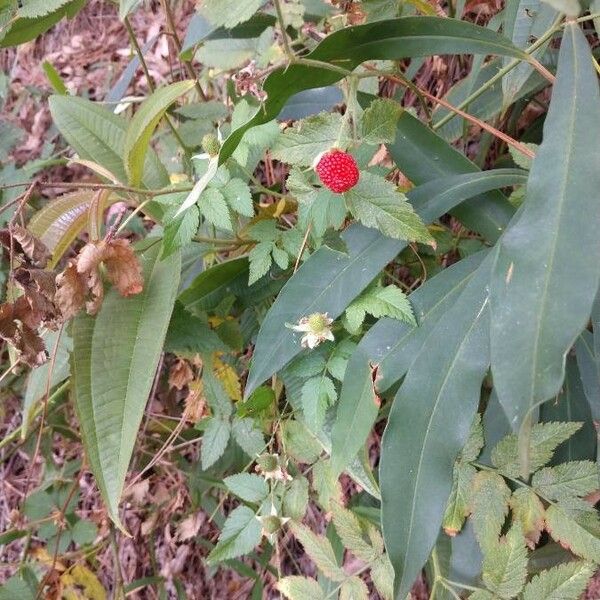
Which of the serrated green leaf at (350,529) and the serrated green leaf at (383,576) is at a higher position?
the serrated green leaf at (350,529)

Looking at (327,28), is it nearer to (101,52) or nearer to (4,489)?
(101,52)

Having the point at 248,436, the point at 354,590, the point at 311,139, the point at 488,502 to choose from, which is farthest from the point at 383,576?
the point at 311,139

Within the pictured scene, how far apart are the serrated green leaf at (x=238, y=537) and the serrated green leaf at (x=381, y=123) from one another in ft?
1.65

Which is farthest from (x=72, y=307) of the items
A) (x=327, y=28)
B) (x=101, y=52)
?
(x=101, y=52)

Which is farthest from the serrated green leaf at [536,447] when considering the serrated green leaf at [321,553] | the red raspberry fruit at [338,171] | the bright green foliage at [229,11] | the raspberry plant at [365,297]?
the bright green foliage at [229,11]

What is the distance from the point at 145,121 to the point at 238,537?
20.9 inches

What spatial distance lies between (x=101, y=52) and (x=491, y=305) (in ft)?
5.30

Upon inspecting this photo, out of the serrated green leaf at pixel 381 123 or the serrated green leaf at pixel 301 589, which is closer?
the serrated green leaf at pixel 381 123

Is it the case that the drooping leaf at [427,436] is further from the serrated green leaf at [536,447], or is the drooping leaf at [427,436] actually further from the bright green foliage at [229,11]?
the bright green foliage at [229,11]

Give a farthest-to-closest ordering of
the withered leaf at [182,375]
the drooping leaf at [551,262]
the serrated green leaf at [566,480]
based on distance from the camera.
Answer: the withered leaf at [182,375] → the serrated green leaf at [566,480] → the drooping leaf at [551,262]

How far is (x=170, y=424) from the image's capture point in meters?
1.29

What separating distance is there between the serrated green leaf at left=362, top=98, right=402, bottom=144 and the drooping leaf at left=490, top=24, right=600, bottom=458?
0.55ft

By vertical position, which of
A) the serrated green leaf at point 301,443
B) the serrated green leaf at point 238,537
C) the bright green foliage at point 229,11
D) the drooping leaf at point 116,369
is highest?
the bright green foliage at point 229,11

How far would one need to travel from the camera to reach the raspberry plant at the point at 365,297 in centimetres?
55
